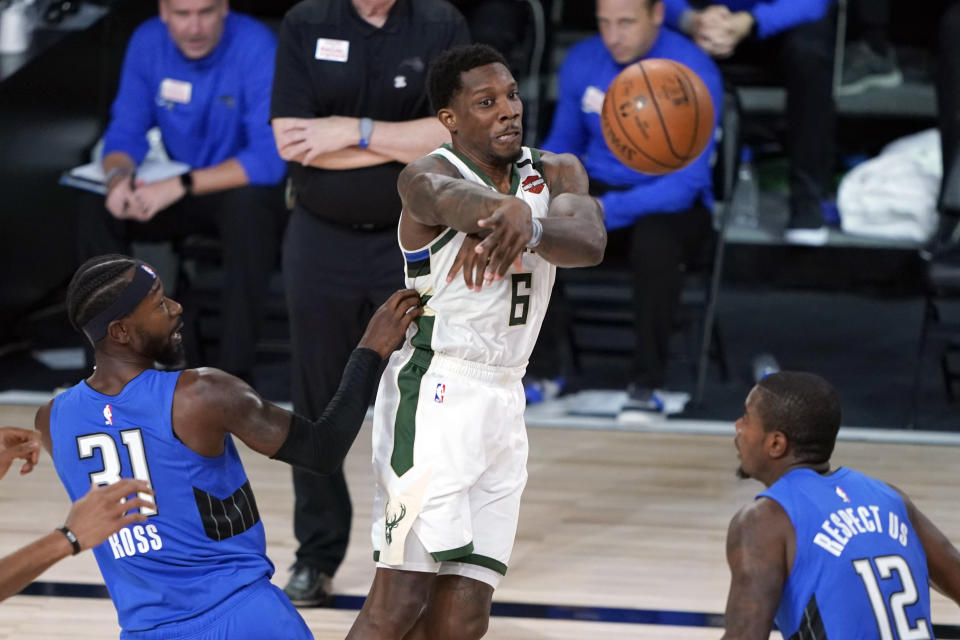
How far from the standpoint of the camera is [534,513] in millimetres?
5402

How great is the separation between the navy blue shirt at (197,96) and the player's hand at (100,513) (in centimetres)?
406

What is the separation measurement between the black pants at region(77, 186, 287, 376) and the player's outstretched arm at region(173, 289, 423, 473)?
3.25 m

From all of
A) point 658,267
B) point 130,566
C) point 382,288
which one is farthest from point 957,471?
point 130,566

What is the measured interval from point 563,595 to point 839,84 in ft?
15.8

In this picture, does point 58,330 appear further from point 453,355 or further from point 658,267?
point 453,355

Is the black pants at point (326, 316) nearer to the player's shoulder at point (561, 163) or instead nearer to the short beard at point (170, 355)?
the player's shoulder at point (561, 163)

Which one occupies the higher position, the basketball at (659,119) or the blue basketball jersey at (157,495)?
the basketball at (659,119)

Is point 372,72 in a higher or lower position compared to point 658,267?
higher

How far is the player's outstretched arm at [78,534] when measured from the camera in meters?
2.66

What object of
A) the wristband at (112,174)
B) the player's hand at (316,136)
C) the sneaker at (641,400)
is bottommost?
the sneaker at (641,400)

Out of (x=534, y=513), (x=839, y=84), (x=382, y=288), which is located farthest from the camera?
(x=839, y=84)

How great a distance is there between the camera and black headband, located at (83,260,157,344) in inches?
119

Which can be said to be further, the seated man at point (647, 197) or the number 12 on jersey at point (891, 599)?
the seated man at point (647, 197)

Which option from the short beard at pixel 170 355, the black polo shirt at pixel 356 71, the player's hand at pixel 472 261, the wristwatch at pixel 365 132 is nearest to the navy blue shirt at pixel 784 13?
the black polo shirt at pixel 356 71
